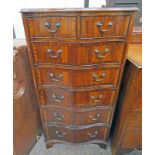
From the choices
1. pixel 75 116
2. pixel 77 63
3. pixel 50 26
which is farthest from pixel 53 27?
pixel 75 116

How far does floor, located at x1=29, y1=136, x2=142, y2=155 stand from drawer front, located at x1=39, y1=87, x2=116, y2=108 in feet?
1.92

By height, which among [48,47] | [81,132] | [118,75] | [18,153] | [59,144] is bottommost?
[59,144]

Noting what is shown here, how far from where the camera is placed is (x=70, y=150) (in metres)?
1.52

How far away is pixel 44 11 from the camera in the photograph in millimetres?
824

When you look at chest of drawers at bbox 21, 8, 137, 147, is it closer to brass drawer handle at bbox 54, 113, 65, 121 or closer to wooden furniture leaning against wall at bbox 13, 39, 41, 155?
brass drawer handle at bbox 54, 113, 65, 121

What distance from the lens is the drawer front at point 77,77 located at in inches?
40.9

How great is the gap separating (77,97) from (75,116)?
0.20 meters

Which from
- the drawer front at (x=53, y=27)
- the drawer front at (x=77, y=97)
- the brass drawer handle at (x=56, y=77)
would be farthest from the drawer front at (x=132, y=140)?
the drawer front at (x=53, y=27)

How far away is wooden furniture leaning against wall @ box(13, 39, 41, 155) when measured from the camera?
1.14m

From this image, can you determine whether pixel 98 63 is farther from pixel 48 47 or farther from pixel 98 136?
pixel 98 136

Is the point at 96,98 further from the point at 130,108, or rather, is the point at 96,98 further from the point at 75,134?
the point at 75,134

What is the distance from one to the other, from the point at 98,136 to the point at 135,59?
0.82 metres
